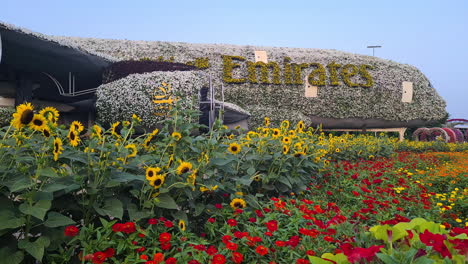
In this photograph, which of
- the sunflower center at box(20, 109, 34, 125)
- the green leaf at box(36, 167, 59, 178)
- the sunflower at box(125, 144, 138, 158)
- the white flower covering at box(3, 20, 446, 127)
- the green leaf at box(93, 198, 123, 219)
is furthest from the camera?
the white flower covering at box(3, 20, 446, 127)

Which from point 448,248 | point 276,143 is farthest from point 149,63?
point 448,248

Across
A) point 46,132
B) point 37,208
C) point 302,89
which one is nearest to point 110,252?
point 37,208

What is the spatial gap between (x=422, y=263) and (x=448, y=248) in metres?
0.41

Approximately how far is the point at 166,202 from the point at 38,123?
3.45 ft

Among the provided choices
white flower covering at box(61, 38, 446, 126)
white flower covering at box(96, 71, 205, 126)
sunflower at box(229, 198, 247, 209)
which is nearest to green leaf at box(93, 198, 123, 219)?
sunflower at box(229, 198, 247, 209)

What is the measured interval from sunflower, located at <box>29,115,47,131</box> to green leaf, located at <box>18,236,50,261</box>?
691 millimetres

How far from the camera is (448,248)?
1.69 metres

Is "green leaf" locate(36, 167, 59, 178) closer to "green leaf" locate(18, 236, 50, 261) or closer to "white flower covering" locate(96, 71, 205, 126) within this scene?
"green leaf" locate(18, 236, 50, 261)

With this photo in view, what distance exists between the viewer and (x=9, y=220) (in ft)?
6.94

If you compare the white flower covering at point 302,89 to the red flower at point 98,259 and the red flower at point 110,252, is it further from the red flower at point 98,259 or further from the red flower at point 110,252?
the red flower at point 98,259

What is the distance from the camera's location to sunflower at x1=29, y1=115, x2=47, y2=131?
6.83 feet

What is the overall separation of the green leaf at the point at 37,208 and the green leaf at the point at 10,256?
33cm

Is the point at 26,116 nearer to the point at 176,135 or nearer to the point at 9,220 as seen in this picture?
the point at 9,220

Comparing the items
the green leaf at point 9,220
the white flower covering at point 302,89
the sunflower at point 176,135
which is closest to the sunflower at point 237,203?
the sunflower at point 176,135
